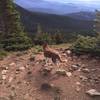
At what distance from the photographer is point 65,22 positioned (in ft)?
267

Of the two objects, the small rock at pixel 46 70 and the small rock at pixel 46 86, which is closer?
the small rock at pixel 46 86

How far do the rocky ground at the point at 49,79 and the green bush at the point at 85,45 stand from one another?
260 mm

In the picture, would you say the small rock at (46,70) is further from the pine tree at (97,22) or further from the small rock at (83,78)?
the pine tree at (97,22)

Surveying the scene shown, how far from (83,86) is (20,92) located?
2052mm

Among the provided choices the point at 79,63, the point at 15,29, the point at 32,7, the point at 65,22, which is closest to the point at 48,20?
the point at 65,22

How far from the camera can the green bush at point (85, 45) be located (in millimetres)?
14992

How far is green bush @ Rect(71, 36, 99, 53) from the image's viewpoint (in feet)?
49.2

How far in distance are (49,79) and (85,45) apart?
2.34 m

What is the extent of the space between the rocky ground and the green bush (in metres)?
0.26

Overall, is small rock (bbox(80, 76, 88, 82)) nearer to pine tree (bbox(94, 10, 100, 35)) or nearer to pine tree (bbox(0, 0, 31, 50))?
pine tree (bbox(94, 10, 100, 35))

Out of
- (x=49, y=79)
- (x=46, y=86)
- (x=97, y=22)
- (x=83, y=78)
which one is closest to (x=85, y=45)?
(x=97, y=22)

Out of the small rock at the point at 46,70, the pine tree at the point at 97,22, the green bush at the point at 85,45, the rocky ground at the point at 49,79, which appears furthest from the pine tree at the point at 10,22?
the small rock at the point at 46,70

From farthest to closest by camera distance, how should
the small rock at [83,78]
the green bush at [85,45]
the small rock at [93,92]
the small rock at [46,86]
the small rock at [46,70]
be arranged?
the green bush at [85,45] → the small rock at [46,70] → the small rock at [83,78] → the small rock at [46,86] → the small rock at [93,92]

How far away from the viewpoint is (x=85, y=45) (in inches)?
598
